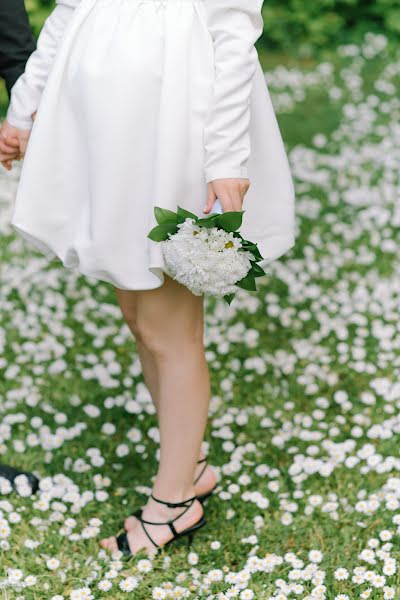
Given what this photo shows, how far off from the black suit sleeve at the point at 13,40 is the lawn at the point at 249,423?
3.81 ft

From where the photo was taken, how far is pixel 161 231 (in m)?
1.95

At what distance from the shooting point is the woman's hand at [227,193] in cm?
198

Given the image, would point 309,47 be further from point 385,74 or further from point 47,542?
point 47,542

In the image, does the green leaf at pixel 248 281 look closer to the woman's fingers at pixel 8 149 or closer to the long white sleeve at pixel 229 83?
the long white sleeve at pixel 229 83

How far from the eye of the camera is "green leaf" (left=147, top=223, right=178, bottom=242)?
194 centimetres

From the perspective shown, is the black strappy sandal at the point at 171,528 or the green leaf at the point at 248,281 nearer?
the green leaf at the point at 248,281

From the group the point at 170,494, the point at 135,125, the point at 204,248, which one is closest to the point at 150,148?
the point at 135,125

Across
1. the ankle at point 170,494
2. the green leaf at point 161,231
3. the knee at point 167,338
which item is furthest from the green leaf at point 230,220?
the ankle at point 170,494

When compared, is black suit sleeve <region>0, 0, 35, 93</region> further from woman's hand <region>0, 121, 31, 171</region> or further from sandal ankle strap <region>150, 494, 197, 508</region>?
sandal ankle strap <region>150, 494, 197, 508</region>

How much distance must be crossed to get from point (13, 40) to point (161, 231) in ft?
2.94

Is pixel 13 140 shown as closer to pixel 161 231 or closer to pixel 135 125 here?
pixel 135 125

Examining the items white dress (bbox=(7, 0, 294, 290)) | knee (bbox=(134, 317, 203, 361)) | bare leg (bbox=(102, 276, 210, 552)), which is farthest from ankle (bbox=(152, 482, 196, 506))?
white dress (bbox=(7, 0, 294, 290))

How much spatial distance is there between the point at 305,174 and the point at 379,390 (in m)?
1.80

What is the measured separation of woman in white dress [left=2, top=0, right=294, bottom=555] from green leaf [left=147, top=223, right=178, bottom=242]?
0.08m
